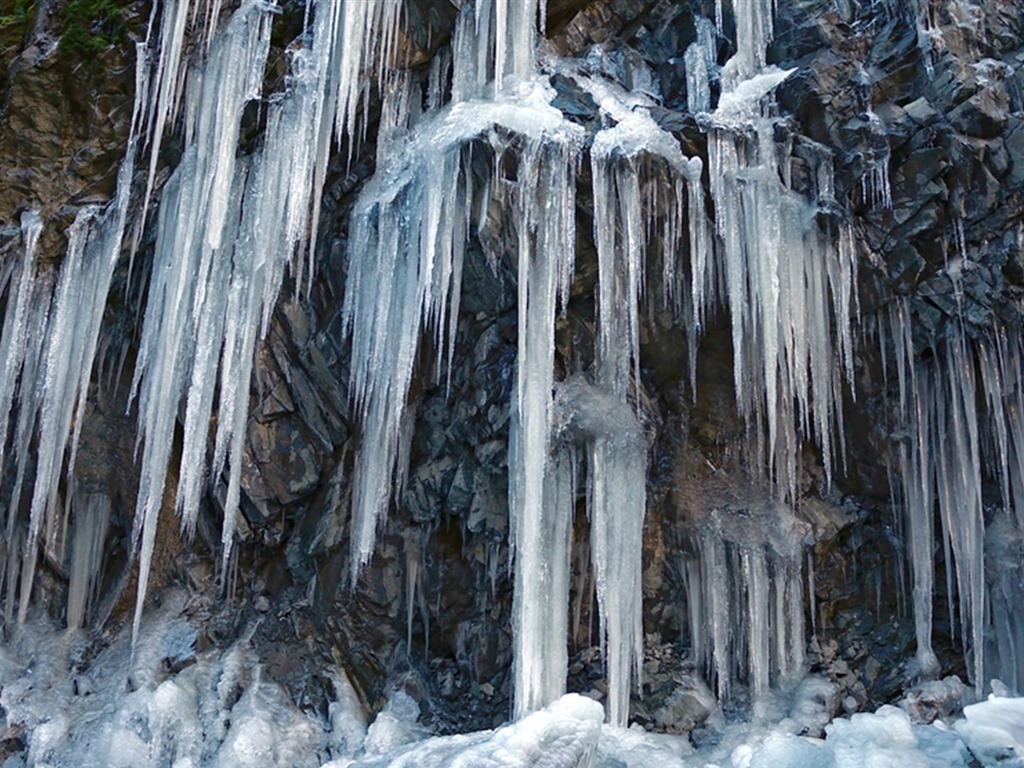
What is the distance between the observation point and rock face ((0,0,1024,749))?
997 centimetres

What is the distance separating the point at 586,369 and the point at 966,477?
3608mm

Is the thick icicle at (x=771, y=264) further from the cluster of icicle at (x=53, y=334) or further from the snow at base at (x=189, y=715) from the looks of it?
the cluster of icicle at (x=53, y=334)

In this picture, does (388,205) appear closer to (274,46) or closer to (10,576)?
(274,46)

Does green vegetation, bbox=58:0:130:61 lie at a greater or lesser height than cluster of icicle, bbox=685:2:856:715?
greater

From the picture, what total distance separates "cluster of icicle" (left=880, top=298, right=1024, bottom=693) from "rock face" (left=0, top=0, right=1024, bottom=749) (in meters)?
0.14

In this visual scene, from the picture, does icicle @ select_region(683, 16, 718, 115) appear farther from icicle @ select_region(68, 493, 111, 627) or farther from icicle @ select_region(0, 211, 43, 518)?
icicle @ select_region(68, 493, 111, 627)

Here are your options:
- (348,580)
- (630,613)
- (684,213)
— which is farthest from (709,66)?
(348,580)

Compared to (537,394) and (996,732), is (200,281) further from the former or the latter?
(996,732)

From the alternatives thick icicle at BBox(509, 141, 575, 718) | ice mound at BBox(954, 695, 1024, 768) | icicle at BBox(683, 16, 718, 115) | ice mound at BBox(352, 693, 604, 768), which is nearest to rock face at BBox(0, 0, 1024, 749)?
icicle at BBox(683, 16, 718, 115)

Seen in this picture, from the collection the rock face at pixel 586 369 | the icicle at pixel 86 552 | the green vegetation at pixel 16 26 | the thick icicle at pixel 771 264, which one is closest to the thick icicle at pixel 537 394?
the rock face at pixel 586 369

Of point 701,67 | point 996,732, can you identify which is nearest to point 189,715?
point 996,732

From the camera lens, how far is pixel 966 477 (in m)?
10.2

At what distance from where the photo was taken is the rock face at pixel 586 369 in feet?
32.7

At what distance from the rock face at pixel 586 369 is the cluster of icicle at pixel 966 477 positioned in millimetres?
141
